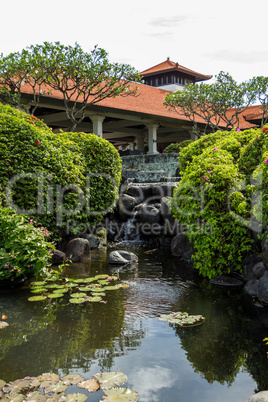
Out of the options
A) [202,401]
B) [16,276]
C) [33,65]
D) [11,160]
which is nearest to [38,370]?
[202,401]

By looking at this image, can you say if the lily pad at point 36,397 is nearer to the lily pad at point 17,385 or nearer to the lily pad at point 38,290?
the lily pad at point 17,385

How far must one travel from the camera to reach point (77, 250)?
341 inches

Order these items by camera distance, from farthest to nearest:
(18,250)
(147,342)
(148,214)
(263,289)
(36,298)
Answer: (148,214), (18,250), (36,298), (263,289), (147,342)

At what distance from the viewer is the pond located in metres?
3.48

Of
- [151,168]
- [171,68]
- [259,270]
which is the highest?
[171,68]

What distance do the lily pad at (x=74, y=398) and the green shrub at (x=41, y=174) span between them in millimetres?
5063

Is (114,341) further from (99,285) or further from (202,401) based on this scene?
(99,285)

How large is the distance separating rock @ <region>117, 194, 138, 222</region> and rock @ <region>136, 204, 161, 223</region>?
23.7 inches

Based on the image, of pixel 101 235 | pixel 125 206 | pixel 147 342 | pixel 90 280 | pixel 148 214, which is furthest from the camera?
pixel 125 206

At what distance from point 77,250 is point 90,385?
17.7 ft

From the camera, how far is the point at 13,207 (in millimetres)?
7688

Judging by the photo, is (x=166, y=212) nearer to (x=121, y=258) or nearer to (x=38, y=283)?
(x=121, y=258)

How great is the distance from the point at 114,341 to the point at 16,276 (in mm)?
2457

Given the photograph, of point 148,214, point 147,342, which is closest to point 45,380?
point 147,342
